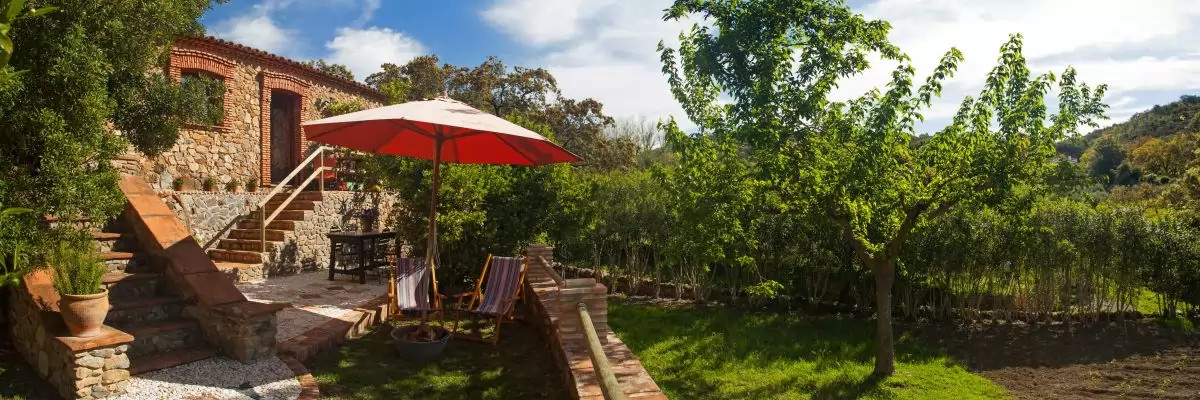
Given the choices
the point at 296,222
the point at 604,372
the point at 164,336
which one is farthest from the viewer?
the point at 296,222

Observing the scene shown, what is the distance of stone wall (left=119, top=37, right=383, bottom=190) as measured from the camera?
1141 centimetres

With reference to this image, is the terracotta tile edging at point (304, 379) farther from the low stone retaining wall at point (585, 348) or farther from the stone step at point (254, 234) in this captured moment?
the stone step at point (254, 234)

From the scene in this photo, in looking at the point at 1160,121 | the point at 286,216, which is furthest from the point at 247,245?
the point at 1160,121

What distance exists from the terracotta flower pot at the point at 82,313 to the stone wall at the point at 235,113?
7.87 meters

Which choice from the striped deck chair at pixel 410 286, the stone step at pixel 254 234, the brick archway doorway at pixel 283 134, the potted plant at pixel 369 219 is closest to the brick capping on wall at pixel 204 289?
the striped deck chair at pixel 410 286

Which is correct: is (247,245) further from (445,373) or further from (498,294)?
(445,373)

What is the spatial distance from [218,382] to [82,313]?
2.95 feet

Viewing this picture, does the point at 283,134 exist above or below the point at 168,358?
above

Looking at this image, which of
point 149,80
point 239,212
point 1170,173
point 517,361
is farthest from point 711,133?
point 1170,173

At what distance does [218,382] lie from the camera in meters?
4.33

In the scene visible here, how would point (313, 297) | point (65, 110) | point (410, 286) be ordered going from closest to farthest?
point (65, 110), point (410, 286), point (313, 297)

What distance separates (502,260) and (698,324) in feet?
9.58

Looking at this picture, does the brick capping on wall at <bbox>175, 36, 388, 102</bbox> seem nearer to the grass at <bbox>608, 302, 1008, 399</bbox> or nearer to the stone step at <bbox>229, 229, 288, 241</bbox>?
the stone step at <bbox>229, 229, 288, 241</bbox>

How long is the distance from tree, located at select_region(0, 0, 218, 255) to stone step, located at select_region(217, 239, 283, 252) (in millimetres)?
5144
